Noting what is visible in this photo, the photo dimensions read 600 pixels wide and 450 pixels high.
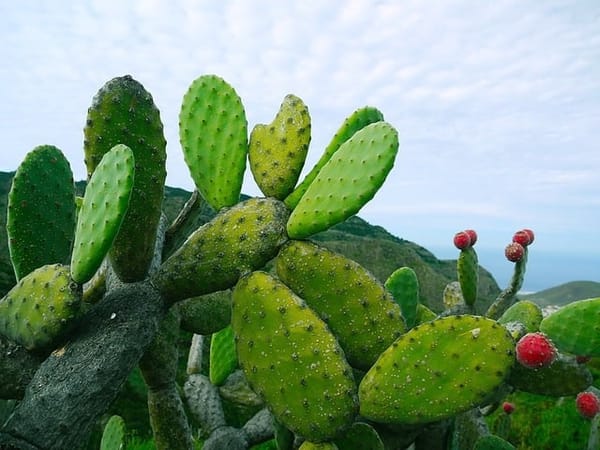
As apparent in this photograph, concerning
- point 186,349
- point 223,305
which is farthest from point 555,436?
point 223,305

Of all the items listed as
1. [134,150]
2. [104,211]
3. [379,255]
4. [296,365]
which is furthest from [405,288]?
[379,255]

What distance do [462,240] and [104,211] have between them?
1.44 metres

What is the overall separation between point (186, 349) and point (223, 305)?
121 inches

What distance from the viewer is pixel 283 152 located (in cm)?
164

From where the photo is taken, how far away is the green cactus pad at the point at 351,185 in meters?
1.41

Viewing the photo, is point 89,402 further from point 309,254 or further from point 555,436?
point 555,436

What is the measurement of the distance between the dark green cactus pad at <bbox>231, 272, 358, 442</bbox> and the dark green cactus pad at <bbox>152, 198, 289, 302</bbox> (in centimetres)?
10

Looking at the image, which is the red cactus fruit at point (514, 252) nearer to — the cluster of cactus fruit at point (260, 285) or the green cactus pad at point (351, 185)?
the cluster of cactus fruit at point (260, 285)

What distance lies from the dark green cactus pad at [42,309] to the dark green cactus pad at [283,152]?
1.88 ft

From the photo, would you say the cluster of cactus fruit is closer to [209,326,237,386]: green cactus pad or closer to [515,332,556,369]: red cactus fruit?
[515,332,556,369]: red cactus fruit

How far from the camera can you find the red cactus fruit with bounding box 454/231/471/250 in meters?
2.27

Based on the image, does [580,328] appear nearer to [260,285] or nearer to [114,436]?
[260,285]

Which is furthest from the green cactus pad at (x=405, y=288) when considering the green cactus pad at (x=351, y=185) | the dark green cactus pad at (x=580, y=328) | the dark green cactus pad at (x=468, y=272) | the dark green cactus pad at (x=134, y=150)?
the dark green cactus pad at (x=134, y=150)

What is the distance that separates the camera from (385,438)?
185 cm
